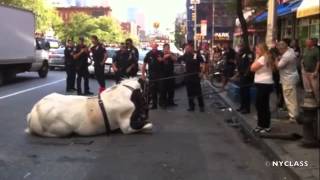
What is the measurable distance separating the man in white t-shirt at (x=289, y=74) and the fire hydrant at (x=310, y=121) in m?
2.30

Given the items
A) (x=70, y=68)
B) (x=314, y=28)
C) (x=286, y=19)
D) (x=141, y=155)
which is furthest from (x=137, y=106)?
(x=286, y=19)

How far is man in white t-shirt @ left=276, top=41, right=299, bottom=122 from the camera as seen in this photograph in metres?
12.4

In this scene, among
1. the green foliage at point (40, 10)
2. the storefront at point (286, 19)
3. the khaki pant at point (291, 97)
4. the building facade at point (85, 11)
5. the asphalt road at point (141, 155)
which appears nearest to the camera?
the asphalt road at point (141, 155)

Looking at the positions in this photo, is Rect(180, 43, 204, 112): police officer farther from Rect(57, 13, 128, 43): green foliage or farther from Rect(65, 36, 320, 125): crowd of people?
Rect(57, 13, 128, 43): green foliage

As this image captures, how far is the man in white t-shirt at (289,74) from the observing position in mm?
12367

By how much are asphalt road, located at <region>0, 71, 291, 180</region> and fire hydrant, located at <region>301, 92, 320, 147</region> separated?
76 cm

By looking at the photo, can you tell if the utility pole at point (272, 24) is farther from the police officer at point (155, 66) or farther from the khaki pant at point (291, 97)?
the police officer at point (155, 66)

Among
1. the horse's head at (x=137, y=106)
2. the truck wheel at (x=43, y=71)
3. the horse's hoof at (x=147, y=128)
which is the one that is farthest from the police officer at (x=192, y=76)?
the truck wheel at (x=43, y=71)

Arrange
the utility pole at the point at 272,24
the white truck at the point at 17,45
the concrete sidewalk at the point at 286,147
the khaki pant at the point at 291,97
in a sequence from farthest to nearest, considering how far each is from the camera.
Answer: the white truck at the point at 17,45
the utility pole at the point at 272,24
the khaki pant at the point at 291,97
the concrete sidewalk at the point at 286,147

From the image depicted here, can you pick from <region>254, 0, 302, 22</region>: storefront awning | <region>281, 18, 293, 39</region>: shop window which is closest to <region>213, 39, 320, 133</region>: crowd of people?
<region>254, 0, 302, 22</region>: storefront awning

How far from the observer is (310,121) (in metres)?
9.89

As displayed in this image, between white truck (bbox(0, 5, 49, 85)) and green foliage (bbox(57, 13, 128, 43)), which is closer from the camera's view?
white truck (bbox(0, 5, 49, 85))

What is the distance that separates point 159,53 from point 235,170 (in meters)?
8.86

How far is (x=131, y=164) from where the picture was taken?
9.07 metres
